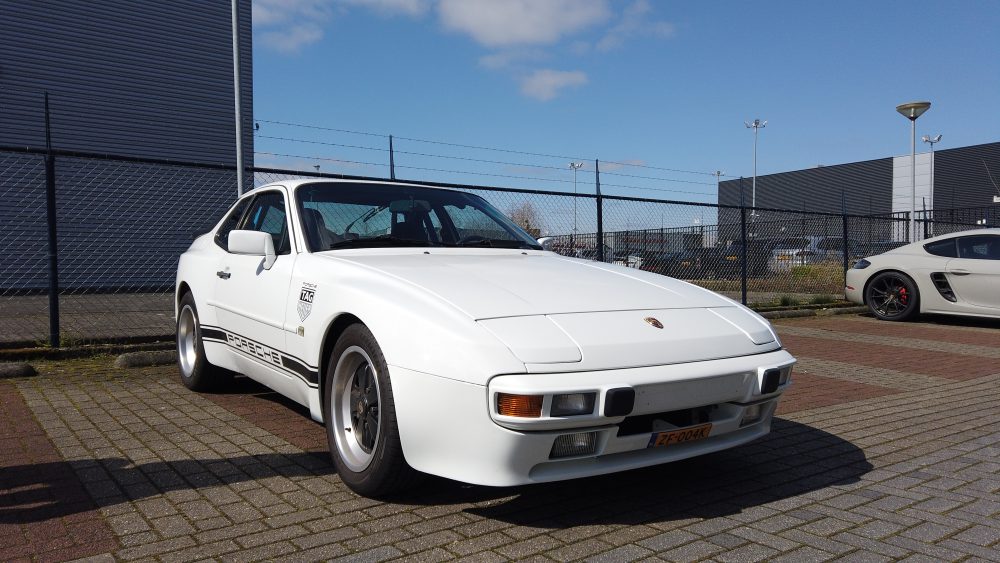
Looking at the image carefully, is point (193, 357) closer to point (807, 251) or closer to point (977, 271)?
point (977, 271)

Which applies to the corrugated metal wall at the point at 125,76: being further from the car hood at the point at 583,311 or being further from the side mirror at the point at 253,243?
the car hood at the point at 583,311

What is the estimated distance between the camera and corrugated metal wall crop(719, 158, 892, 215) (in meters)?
52.2

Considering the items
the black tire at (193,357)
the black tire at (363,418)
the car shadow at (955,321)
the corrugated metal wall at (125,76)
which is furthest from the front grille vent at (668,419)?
the corrugated metal wall at (125,76)

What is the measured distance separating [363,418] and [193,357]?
2.74 metres

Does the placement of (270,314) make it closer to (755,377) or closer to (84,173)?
(755,377)

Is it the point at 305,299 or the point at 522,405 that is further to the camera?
the point at 305,299

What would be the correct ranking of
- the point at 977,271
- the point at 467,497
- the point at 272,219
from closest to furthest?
the point at 467,497 < the point at 272,219 < the point at 977,271

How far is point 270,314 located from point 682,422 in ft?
7.36

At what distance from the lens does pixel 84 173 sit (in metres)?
15.4

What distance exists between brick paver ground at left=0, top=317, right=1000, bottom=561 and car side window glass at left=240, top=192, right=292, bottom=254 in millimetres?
1084

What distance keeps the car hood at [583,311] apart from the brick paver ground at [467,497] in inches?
26.3

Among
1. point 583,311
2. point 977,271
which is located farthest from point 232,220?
point 977,271

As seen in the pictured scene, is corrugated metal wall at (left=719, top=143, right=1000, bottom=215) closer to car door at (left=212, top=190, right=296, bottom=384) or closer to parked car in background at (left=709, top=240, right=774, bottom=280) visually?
parked car in background at (left=709, top=240, right=774, bottom=280)

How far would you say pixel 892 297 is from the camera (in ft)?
37.2
